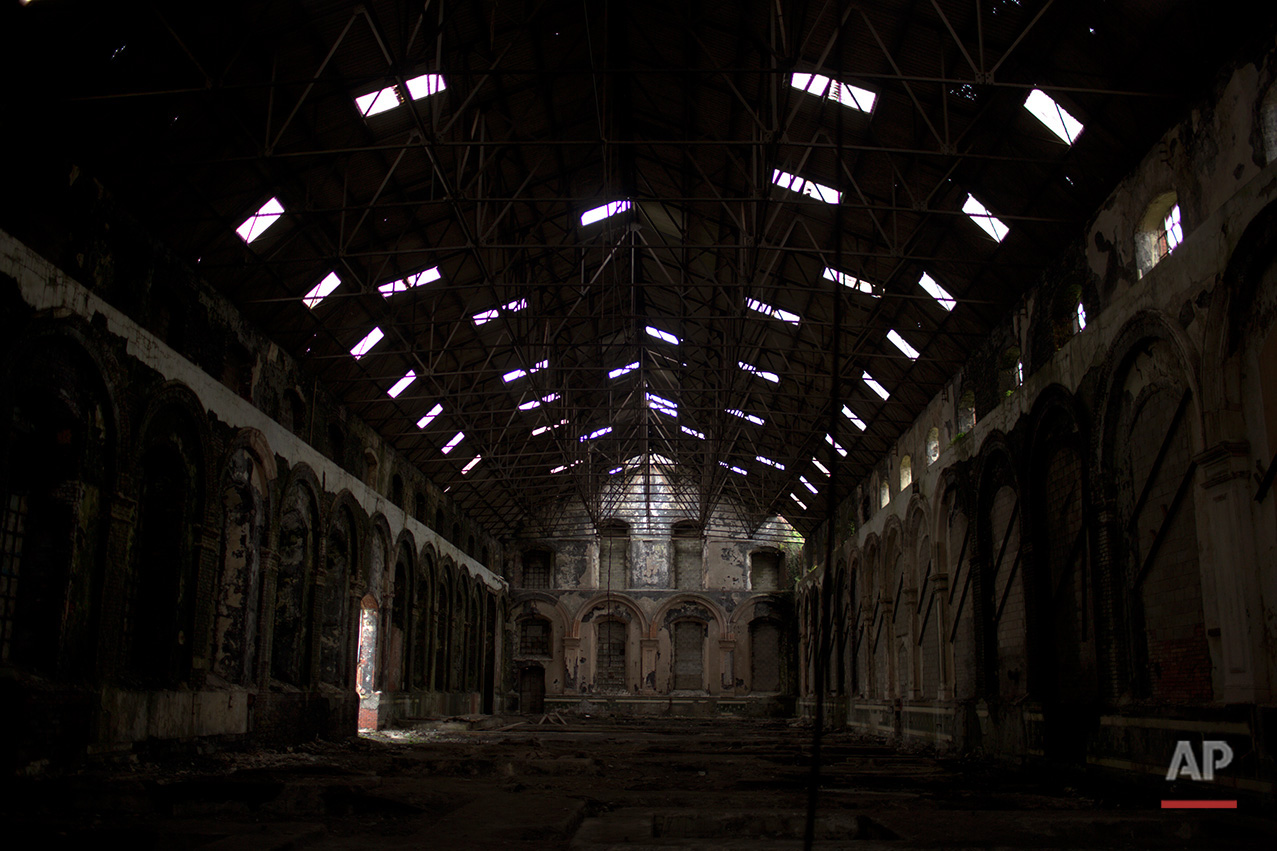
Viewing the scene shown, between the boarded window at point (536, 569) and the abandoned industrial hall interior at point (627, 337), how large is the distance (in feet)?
49.6

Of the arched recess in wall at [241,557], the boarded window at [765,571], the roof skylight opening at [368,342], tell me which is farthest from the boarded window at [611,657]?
the arched recess in wall at [241,557]

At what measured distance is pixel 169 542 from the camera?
14555 mm

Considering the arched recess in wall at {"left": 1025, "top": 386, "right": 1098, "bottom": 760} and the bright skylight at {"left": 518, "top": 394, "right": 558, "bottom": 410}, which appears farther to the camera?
the bright skylight at {"left": 518, "top": 394, "right": 558, "bottom": 410}

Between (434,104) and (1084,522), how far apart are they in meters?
10.5

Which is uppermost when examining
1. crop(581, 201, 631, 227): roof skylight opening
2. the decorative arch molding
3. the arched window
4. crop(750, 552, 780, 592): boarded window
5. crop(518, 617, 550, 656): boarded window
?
crop(581, 201, 631, 227): roof skylight opening

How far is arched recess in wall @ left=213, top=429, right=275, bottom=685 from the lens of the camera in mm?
16047

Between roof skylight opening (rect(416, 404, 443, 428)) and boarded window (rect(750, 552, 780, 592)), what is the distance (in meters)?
17.3

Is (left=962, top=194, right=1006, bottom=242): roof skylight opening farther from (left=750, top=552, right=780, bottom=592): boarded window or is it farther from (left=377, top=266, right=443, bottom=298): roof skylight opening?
(left=750, top=552, right=780, bottom=592): boarded window

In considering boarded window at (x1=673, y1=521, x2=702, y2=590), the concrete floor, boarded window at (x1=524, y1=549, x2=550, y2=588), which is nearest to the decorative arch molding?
boarded window at (x1=673, y1=521, x2=702, y2=590)

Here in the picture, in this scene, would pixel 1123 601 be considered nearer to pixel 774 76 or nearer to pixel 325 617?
pixel 774 76

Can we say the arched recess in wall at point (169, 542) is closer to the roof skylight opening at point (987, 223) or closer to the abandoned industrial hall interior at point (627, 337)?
the abandoned industrial hall interior at point (627, 337)

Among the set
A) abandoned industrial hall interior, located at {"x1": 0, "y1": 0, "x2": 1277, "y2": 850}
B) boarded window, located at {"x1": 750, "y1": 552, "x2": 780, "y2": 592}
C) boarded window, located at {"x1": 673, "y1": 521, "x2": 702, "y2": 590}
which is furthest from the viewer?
boarded window, located at {"x1": 750, "y1": 552, "x2": 780, "y2": 592}

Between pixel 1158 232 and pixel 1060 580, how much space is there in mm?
5440

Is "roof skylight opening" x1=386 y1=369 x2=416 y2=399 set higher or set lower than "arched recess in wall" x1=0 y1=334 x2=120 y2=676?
higher
